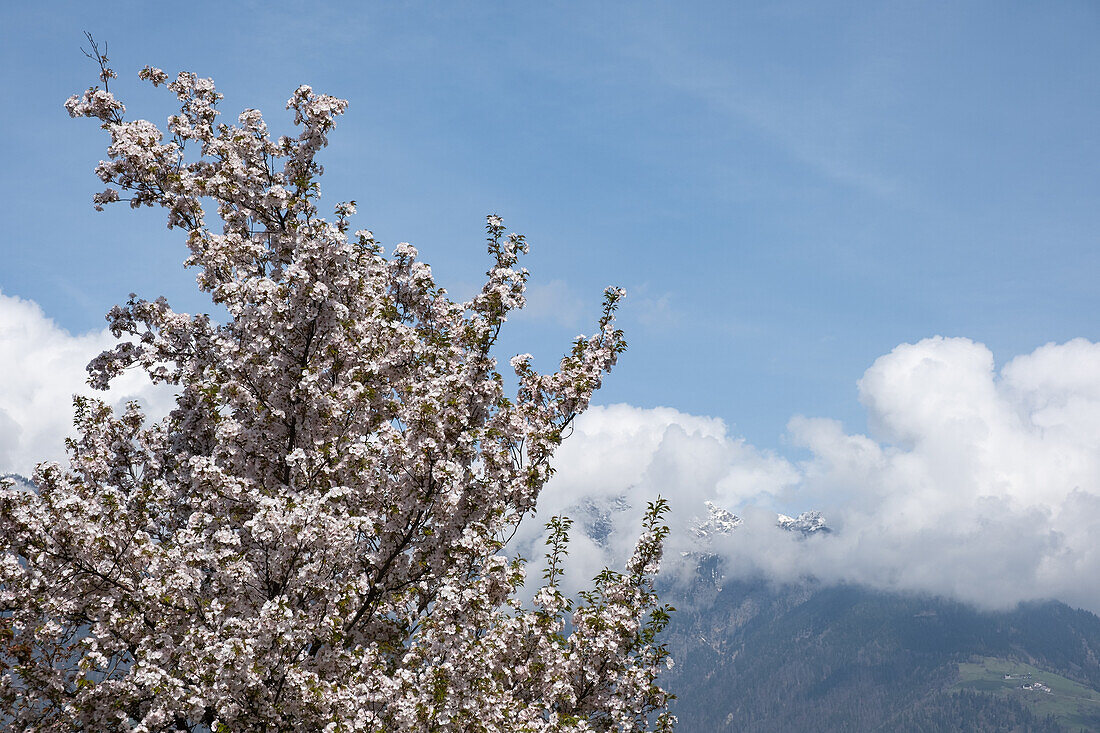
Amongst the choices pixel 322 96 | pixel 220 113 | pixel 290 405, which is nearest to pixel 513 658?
pixel 290 405

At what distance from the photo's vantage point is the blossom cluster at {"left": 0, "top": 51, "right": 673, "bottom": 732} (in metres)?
13.9

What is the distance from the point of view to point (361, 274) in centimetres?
1786

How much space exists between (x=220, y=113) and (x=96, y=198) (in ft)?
11.8

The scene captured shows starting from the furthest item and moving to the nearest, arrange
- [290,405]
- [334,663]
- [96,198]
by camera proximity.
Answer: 1. [96,198]
2. [290,405]
3. [334,663]

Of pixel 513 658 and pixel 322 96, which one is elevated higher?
pixel 322 96

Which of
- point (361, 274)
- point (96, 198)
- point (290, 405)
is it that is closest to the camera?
point (290, 405)

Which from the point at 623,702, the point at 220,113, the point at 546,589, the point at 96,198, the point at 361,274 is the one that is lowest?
the point at 623,702

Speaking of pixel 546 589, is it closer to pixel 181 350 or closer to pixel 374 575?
pixel 374 575

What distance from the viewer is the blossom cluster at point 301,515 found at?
548 inches

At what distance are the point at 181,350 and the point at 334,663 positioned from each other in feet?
26.8

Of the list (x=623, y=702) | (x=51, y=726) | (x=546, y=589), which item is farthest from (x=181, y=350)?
(x=623, y=702)

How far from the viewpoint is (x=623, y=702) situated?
1942 centimetres

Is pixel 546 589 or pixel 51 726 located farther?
pixel 546 589

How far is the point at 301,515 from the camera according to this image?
13609mm
